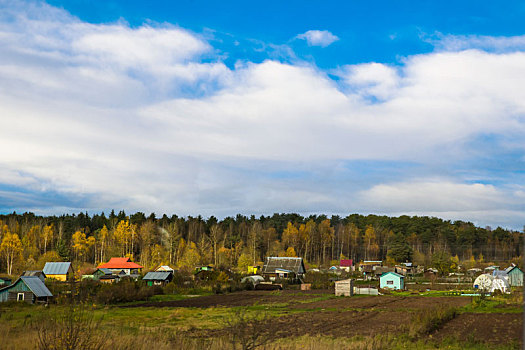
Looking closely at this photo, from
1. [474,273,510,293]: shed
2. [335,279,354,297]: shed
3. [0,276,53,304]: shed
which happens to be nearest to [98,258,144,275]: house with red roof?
[0,276,53,304]: shed

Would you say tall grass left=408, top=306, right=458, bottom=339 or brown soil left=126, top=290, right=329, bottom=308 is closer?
tall grass left=408, top=306, right=458, bottom=339

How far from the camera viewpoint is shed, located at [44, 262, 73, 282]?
76.6 meters

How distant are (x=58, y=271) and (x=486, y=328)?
7033 centimetres

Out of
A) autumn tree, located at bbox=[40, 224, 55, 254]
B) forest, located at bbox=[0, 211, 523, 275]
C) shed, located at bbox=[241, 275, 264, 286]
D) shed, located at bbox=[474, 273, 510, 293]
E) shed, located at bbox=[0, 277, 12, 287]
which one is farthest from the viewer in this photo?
autumn tree, located at bbox=[40, 224, 55, 254]

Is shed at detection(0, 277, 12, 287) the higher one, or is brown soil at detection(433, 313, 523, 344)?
brown soil at detection(433, 313, 523, 344)

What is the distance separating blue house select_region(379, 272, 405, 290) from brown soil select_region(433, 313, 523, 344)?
33712mm

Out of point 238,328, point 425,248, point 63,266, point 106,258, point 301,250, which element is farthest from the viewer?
point 425,248

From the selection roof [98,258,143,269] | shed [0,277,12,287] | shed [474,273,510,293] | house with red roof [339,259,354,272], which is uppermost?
shed [474,273,510,293]

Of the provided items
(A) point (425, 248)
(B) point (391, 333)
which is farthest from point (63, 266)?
(A) point (425, 248)

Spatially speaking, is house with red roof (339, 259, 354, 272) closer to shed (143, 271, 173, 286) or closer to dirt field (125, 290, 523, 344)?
shed (143, 271, 173, 286)

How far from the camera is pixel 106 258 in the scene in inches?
4508

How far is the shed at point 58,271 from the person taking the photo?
76625 millimetres

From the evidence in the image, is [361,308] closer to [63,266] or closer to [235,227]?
[63,266]

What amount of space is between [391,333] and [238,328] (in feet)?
53.8
